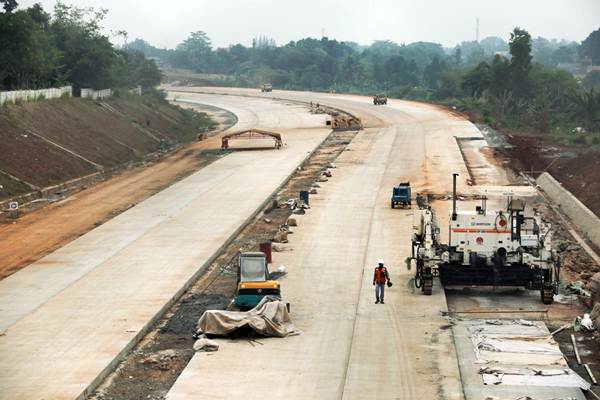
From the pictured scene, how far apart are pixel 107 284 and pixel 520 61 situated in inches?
3860

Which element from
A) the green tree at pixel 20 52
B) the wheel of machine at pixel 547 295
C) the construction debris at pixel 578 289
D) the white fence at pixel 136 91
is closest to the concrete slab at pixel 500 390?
the wheel of machine at pixel 547 295

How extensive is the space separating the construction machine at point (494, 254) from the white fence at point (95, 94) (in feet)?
233

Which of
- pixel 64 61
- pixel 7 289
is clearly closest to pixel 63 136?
pixel 64 61

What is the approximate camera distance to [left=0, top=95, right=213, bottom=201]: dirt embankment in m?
66.4

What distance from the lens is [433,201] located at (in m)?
56.6

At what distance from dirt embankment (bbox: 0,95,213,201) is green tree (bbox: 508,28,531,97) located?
124ft

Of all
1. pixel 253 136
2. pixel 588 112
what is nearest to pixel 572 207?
pixel 253 136

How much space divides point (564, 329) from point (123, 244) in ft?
65.7

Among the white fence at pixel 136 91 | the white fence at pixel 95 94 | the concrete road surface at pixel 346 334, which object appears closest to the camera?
the concrete road surface at pixel 346 334

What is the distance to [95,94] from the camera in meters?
104

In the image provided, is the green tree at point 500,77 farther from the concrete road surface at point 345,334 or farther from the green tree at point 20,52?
the concrete road surface at point 345,334

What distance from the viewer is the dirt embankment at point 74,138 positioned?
6638 cm

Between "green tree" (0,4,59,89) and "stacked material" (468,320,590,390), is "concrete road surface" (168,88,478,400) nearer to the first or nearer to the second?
"stacked material" (468,320,590,390)

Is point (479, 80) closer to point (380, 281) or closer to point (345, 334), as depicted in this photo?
point (380, 281)
